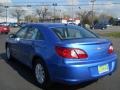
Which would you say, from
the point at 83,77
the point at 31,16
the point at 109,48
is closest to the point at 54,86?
the point at 83,77

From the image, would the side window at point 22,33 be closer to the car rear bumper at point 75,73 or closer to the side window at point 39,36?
the side window at point 39,36

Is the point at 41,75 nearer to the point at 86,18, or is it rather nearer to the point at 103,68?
the point at 103,68

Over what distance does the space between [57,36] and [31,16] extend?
122 m

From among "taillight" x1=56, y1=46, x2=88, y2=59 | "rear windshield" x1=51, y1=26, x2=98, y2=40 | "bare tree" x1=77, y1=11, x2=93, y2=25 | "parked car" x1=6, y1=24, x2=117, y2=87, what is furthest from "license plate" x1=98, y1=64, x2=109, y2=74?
"bare tree" x1=77, y1=11, x2=93, y2=25

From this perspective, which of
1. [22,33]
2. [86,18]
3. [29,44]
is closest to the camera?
[29,44]

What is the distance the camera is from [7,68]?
902cm

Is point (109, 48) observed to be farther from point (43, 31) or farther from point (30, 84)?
point (30, 84)

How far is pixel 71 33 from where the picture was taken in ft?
22.6

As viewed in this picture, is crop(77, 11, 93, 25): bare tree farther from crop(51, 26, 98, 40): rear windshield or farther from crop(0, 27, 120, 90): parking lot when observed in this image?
crop(51, 26, 98, 40): rear windshield

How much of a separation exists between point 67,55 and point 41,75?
1.17 metres

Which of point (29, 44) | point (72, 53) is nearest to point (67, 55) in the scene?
point (72, 53)

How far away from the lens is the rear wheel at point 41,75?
6.48 meters

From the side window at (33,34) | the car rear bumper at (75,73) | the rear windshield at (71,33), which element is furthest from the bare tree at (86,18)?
the car rear bumper at (75,73)

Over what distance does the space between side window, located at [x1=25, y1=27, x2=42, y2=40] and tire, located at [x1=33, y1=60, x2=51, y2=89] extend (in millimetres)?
636
